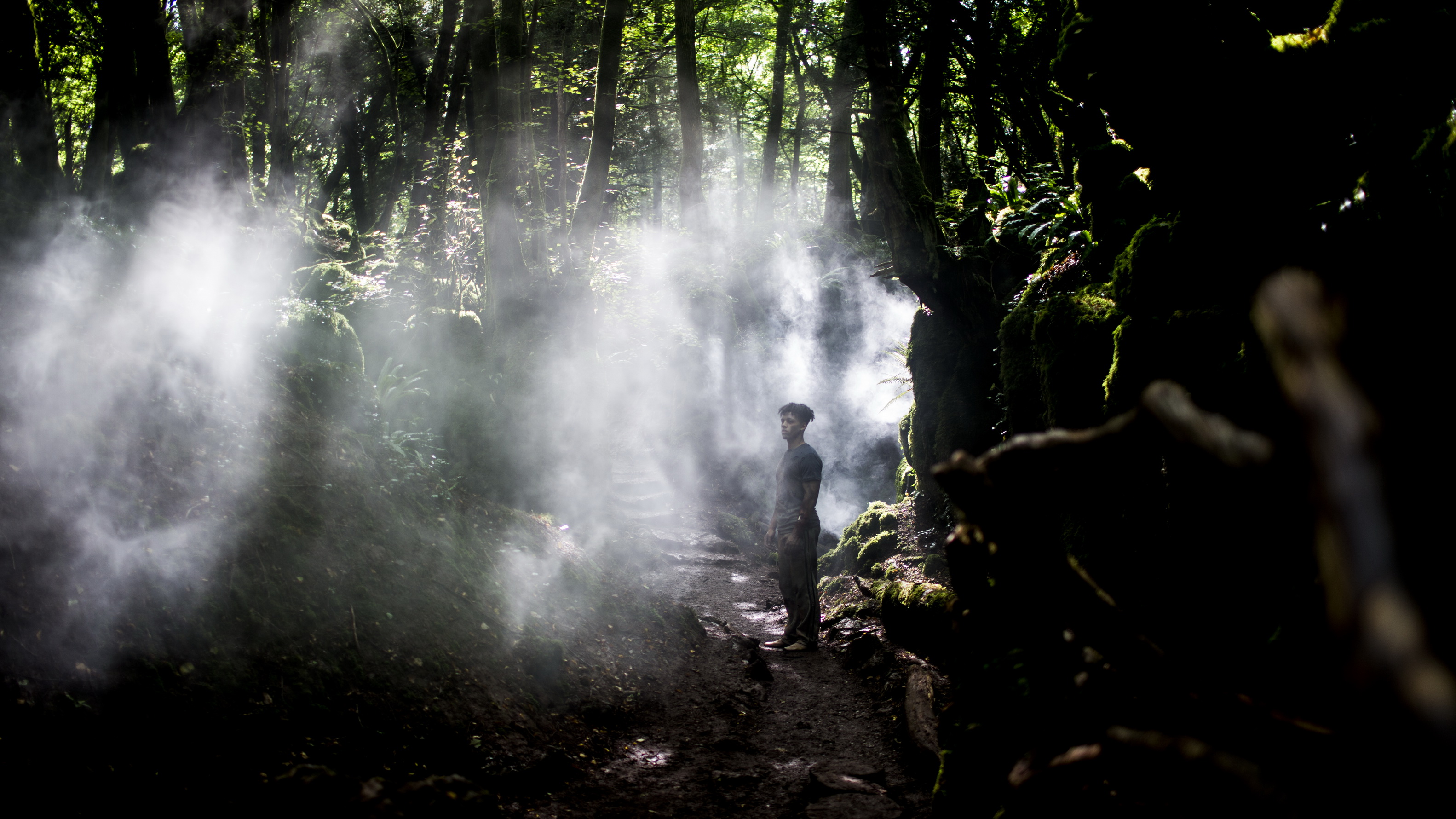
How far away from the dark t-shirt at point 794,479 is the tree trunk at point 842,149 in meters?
8.22

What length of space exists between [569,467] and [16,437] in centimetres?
775

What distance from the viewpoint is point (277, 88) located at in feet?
48.1

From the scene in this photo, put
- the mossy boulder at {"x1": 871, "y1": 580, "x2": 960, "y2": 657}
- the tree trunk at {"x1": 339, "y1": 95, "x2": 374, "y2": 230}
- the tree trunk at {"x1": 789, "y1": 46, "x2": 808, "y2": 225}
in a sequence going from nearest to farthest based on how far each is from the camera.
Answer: the mossy boulder at {"x1": 871, "y1": 580, "x2": 960, "y2": 657} → the tree trunk at {"x1": 339, "y1": 95, "x2": 374, "y2": 230} → the tree trunk at {"x1": 789, "y1": 46, "x2": 808, "y2": 225}

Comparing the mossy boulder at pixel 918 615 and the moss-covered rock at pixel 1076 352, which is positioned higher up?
the moss-covered rock at pixel 1076 352

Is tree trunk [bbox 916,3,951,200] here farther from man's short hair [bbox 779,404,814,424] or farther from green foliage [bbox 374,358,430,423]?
green foliage [bbox 374,358,430,423]

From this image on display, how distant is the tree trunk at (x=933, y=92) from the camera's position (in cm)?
1074

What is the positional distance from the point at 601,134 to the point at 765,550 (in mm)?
8516

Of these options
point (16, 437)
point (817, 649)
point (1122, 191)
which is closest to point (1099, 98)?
point (1122, 191)

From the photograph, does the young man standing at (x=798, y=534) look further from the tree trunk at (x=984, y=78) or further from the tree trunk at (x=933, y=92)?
the tree trunk at (x=984, y=78)

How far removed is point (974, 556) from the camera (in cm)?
243

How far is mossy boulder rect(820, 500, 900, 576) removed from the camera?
10.3 metres

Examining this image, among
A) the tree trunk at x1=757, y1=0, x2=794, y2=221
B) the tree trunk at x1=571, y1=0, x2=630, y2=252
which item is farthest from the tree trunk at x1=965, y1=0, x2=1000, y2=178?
the tree trunk at x1=757, y1=0, x2=794, y2=221

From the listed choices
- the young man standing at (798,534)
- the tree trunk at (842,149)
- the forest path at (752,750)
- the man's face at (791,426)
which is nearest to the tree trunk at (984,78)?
the tree trunk at (842,149)

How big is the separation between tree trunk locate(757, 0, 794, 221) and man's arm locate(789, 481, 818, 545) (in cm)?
1716
